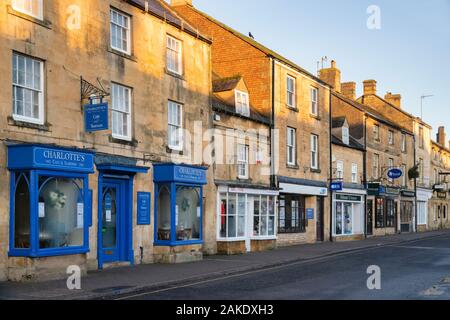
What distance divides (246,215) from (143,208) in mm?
7036

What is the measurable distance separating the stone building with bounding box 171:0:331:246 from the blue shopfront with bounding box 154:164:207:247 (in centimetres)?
701

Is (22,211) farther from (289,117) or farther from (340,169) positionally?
(340,169)

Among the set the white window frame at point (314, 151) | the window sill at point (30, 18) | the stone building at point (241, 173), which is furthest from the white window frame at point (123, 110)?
the white window frame at point (314, 151)

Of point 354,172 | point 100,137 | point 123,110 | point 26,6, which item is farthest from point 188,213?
point 354,172

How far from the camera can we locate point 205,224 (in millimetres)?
23016

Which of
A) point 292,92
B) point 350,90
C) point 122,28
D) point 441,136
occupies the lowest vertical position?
point 292,92

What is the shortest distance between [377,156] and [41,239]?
32.3 metres

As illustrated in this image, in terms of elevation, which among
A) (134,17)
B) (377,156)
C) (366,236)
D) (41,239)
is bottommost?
(366,236)

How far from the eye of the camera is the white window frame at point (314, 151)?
32.6 metres

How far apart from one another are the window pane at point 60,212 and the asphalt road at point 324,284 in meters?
3.72

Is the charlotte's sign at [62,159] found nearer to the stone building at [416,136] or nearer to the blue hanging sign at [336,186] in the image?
the blue hanging sign at [336,186]

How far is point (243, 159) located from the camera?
25.9 meters
